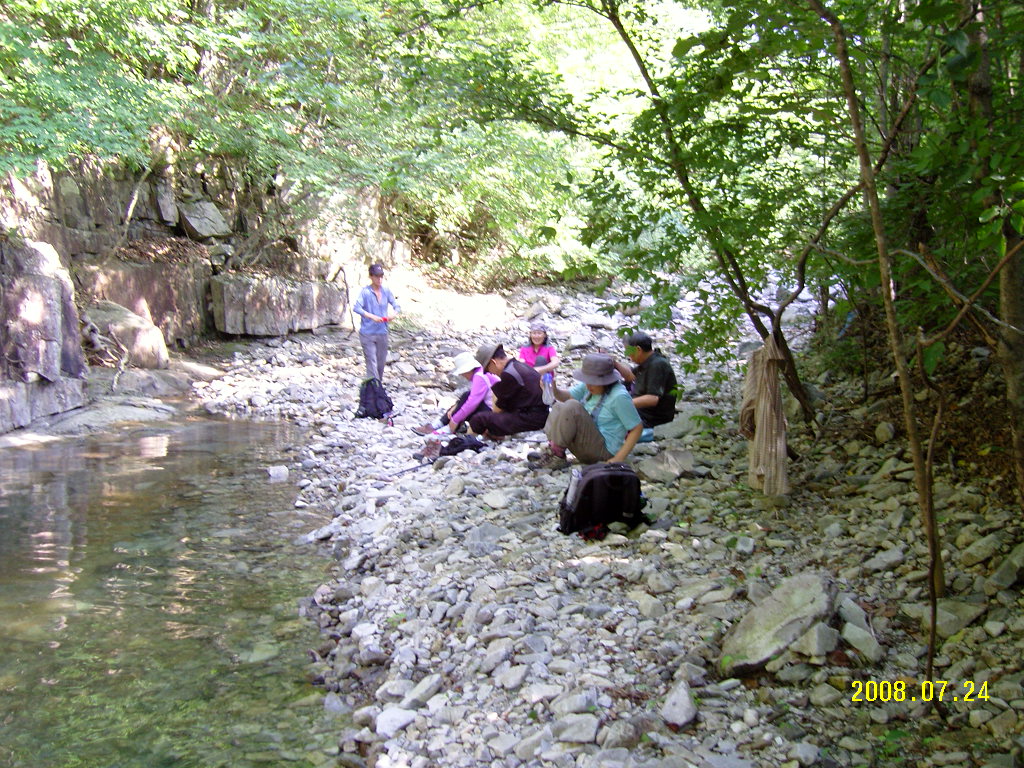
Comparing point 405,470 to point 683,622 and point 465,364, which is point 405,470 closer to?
point 465,364

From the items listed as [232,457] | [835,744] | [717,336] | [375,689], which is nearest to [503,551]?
[375,689]

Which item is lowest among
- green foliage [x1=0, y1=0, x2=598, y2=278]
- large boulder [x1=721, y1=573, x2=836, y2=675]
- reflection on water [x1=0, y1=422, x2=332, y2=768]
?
reflection on water [x1=0, y1=422, x2=332, y2=768]

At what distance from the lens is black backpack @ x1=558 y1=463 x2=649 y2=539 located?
5.34m

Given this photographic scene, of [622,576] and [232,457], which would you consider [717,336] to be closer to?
[622,576]

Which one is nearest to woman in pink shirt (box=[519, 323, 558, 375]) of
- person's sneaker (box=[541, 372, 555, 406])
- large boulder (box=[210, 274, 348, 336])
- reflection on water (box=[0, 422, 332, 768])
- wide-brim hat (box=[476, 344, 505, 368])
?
person's sneaker (box=[541, 372, 555, 406])

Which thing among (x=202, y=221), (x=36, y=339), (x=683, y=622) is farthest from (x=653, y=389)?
(x=202, y=221)

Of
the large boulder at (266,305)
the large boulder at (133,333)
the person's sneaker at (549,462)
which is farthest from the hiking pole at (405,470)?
the large boulder at (266,305)

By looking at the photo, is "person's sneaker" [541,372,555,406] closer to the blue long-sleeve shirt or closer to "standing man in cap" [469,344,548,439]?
"standing man in cap" [469,344,548,439]

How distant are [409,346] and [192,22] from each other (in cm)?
632

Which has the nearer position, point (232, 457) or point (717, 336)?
point (717, 336)

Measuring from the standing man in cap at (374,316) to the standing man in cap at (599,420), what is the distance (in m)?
4.76

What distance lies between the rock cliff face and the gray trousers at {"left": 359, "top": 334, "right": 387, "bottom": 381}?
3.70 metres

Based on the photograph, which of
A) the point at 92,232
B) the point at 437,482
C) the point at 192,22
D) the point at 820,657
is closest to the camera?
the point at 820,657

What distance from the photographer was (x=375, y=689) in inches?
165
